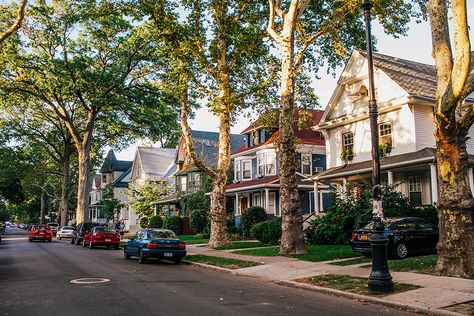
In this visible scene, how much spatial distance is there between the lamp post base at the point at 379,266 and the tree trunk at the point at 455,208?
248 centimetres

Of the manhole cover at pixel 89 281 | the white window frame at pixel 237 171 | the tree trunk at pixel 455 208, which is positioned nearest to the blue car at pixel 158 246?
the manhole cover at pixel 89 281

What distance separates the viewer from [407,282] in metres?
10.8

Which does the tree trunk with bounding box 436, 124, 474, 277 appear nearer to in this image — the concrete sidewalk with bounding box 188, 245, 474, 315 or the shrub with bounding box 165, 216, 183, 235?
the concrete sidewalk with bounding box 188, 245, 474, 315

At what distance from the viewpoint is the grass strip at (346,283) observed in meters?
10.2

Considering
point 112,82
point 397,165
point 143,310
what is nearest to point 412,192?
point 397,165

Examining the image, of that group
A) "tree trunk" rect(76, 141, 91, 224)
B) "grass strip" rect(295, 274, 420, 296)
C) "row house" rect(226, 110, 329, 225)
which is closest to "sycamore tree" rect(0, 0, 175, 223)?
"tree trunk" rect(76, 141, 91, 224)

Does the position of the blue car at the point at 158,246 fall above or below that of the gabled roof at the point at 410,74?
below

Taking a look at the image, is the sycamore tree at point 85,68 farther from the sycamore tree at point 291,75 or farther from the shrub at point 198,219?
the sycamore tree at point 291,75

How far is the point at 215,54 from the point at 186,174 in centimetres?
2580

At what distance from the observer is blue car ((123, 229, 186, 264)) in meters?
17.6

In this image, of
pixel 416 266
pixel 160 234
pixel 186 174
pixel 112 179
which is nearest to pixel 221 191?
pixel 160 234

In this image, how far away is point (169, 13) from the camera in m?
22.2

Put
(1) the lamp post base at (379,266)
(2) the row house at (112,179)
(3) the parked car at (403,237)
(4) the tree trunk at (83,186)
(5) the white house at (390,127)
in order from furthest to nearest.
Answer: (2) the row house at (112,179), (4) the tree trunk at (83,186), (5) the white house at (390,127), (3) the parked car at (403,237), (1) the lamp post base at (379,266)

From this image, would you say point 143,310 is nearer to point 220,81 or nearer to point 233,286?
point 233,286
